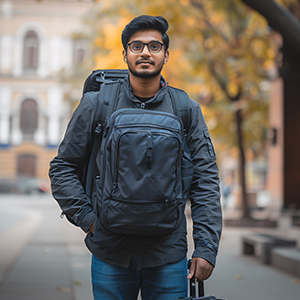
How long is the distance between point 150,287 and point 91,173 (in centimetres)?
59

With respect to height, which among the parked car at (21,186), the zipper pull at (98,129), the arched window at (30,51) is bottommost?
the parked car at (21,186)

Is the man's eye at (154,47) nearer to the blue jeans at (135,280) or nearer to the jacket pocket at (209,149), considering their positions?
the jacket pocket at (209,149)

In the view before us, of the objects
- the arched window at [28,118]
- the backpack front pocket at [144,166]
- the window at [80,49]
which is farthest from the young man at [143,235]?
the arched window at [28,118]

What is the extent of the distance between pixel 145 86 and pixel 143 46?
18cm

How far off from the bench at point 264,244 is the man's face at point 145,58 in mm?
6187

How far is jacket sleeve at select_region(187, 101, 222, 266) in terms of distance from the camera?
2355 millimetres

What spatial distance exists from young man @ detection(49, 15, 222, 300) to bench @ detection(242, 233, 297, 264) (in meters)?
5.94

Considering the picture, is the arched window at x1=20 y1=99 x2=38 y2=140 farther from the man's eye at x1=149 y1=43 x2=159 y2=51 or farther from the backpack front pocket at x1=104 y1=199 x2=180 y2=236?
the backpack front pocket at x1=104 y1=199 x2=180 y2=236

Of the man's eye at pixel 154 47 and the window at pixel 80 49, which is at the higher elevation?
the window at pixel 80 49

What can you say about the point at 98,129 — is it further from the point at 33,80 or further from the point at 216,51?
the point at 33,80

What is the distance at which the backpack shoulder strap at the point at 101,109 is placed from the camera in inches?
96.0

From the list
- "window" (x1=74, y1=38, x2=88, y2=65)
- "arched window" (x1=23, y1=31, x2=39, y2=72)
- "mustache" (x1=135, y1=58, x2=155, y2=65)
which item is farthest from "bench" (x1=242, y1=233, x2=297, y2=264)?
"arched window" (x1=23, y1=31, x2=39, y2=72)

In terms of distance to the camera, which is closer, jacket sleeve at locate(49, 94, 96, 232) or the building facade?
jacket sleeve at locate(49, 94, 96, 232)

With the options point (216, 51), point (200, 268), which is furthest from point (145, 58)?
point (216, 51)
